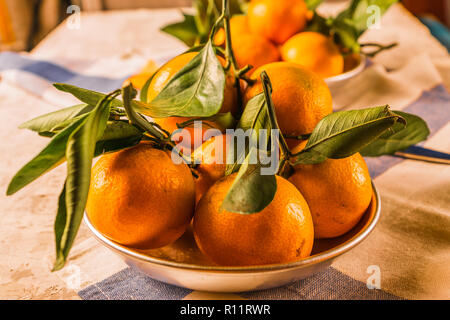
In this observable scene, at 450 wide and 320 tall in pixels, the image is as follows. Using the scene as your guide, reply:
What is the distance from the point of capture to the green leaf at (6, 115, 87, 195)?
11.7 inches

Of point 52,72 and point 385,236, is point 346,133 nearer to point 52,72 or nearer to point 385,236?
point 385,236

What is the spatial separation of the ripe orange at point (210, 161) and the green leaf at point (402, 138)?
166mm

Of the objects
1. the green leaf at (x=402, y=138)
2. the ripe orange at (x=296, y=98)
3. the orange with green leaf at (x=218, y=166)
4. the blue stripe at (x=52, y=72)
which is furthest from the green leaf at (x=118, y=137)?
the blue stripe at (x=52, y=72)

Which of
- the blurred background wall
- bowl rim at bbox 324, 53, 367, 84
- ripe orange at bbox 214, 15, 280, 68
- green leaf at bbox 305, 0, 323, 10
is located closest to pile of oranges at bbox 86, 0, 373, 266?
ripe orange at bbox 214, 15, 280, 68

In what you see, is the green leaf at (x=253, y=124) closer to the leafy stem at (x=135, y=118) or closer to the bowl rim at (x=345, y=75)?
the leafy stem at (x=135, y=118)

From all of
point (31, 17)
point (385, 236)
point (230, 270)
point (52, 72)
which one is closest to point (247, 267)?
point (230, 270)

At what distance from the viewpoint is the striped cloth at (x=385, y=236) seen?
38cm

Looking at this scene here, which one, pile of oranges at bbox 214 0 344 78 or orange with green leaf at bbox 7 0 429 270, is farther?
pile of oranges at bbox 214 0 344 78

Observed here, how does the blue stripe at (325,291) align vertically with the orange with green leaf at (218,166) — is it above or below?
below

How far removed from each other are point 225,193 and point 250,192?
4 centimetres

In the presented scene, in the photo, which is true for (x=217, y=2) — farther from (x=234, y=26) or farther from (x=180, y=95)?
(x=180, y=95)

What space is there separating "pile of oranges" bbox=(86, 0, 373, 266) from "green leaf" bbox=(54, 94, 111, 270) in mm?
52

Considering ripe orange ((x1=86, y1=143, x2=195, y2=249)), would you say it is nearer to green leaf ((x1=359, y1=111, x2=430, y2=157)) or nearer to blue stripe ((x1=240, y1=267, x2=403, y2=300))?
blue stripe ((x1=240, y1=267, x2=403, y2=300))
